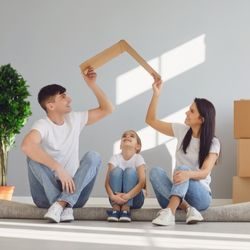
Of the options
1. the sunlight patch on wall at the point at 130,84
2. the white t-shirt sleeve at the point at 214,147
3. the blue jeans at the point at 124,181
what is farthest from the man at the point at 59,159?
the sunlight patch on wall at the point at 130,84

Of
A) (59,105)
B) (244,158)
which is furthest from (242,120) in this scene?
(59,105)

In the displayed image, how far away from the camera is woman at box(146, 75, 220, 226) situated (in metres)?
3.07

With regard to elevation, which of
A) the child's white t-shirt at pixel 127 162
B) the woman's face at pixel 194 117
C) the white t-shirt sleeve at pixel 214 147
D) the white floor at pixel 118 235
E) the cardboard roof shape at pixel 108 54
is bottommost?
the white floor at pixel 118 235

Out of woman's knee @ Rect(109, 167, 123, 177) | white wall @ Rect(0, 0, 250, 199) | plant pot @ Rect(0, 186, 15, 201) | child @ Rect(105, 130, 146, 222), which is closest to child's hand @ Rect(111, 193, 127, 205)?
child @ Rect(105, 130, 146, 222)

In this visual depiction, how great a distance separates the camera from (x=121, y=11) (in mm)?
5051

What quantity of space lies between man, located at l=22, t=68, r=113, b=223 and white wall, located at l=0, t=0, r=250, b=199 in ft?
5.31

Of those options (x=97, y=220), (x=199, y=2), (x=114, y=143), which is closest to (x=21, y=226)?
(x=97, y=220)

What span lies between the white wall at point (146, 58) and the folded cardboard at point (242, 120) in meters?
0.39

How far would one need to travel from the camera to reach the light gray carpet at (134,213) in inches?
129

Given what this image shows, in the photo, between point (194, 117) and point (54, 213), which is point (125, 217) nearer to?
point (54, 213)

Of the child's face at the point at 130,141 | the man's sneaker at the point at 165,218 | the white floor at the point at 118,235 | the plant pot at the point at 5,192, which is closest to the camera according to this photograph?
the white floor at the point at 118,235

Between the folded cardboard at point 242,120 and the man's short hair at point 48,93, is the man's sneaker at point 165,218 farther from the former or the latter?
the folded cardboard at point 242,120

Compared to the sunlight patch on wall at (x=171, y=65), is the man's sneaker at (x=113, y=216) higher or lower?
lower

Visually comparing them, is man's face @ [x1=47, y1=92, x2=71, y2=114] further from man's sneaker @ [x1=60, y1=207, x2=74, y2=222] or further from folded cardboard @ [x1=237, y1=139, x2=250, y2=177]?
folded cardboard @ [x1=237, y1=139, x2=250, y2=177]
